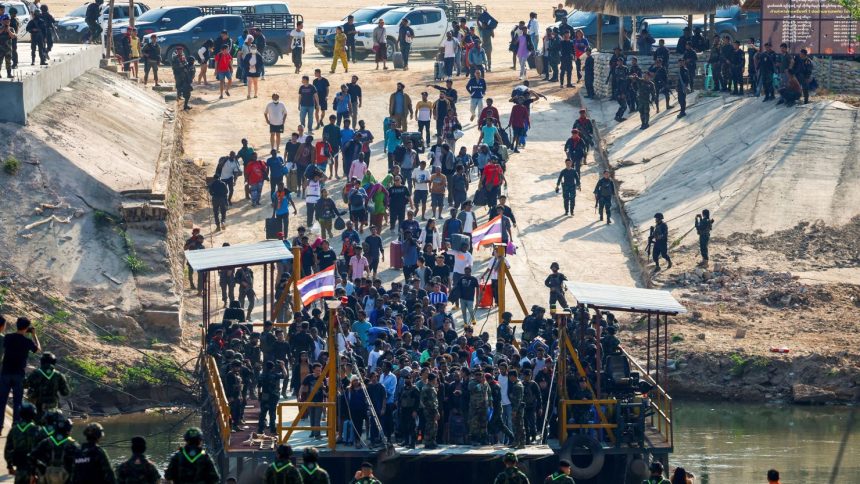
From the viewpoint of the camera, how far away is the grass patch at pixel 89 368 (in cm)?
2866

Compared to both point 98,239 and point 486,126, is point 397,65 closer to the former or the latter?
point 486,126

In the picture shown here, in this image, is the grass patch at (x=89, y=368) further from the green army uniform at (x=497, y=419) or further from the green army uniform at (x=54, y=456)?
the green army uniform at (x=54, y=456)

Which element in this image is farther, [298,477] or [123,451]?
[123,451]

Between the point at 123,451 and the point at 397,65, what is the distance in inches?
955

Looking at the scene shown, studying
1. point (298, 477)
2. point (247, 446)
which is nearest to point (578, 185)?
point (247, 446)

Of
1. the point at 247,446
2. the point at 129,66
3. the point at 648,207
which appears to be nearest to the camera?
the point at 247,446

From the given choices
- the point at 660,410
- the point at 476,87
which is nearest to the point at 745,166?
the point at 476,87

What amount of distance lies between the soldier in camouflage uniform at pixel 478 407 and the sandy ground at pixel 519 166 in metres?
7.92

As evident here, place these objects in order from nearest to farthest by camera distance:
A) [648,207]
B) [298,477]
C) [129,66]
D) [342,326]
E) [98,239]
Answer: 1. [298,477]
2. [342,326]
3. [98,239]
4. [648,207]
5. [129,66]

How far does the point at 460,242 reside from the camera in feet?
98.2

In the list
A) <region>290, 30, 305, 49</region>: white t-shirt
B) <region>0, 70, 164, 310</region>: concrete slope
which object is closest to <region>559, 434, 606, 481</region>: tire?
<region>0, 70, 164, 310</region>: concrete slope

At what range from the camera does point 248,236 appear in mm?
34344

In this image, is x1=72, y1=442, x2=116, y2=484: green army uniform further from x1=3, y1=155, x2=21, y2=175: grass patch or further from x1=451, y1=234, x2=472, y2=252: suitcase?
x1=3, y1=155, x2=21, y2=175: grass patch

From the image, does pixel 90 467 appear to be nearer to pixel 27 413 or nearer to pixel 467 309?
pixel 27 413
